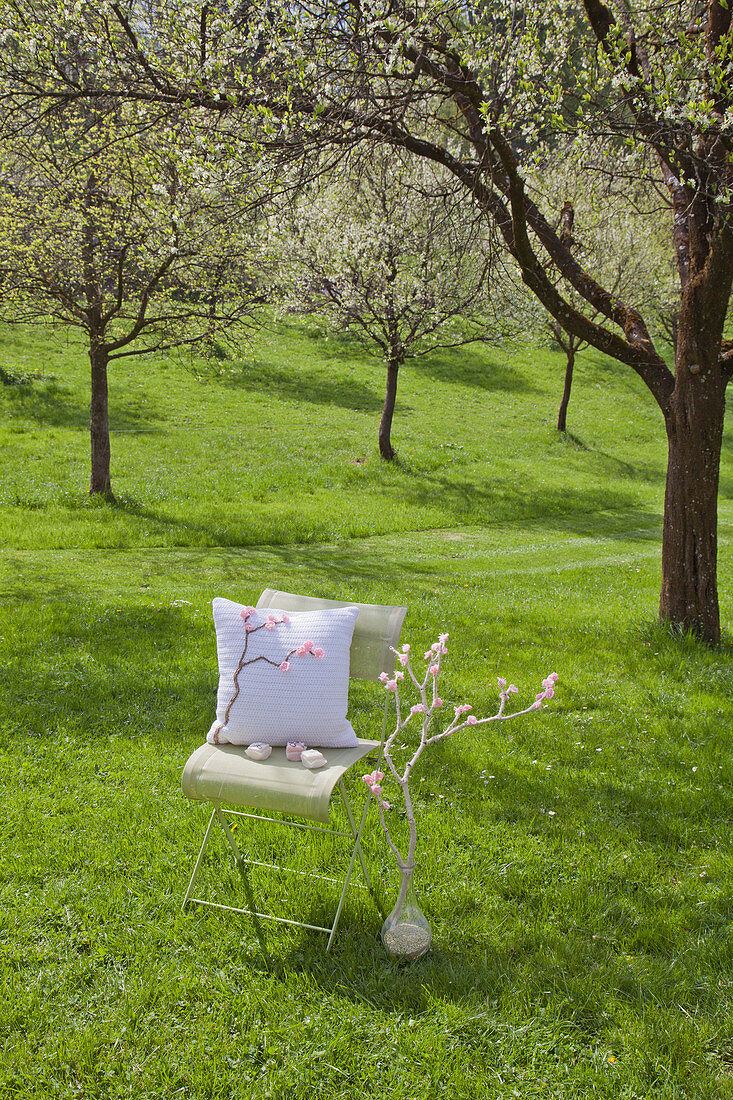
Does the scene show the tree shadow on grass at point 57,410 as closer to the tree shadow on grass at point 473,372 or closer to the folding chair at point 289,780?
the tree shadow on grass at point 473,372

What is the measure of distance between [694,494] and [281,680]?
477 cm

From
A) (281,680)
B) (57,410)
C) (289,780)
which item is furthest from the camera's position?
(57,410)

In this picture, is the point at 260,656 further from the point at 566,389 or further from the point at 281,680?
the point at 566,389

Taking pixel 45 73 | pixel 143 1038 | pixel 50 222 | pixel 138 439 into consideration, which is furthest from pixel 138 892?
pixel 138 439

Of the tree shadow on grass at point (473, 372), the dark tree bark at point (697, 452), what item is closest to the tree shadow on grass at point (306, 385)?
the tree shadow on grass at point (473, 372)

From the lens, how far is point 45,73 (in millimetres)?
6391

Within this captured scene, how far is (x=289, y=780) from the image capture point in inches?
124

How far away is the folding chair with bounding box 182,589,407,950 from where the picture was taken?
3.08 metres

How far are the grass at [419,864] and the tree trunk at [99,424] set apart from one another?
2073 millimetres

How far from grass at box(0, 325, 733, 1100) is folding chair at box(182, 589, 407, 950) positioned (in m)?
0.19

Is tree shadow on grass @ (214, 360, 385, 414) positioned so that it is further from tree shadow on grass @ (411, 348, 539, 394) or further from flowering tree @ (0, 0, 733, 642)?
flowering tree @ (0, 0, 733, 642)

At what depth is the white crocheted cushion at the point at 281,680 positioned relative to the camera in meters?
3.58

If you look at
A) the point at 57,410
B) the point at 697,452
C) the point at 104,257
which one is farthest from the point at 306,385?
the point at 697,452

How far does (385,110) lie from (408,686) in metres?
4.32
